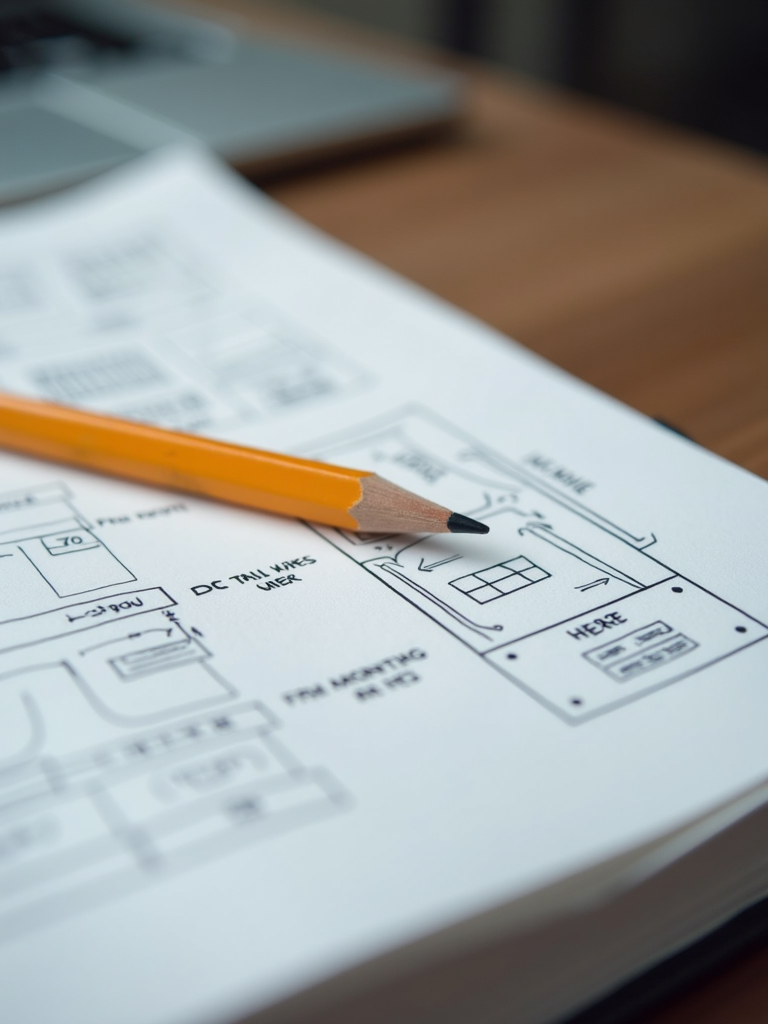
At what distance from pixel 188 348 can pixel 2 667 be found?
23 centimetres

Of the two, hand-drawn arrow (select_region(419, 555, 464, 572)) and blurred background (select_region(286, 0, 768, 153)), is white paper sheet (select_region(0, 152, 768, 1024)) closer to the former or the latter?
hand-drawn arrow (select_region(419, 555, 464, 572))

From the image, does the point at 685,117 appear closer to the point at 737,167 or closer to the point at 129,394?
the point at 737,167

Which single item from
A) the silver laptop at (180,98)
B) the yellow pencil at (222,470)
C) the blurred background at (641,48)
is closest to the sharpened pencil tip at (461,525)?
the yellow pencil at (222,470)

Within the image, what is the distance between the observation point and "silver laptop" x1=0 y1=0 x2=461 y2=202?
604mm

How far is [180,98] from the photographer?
26.3 inches

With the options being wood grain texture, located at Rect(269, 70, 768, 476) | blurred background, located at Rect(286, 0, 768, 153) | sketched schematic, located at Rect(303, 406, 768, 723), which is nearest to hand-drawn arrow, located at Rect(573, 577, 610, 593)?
sketched schematic, located at Rect(303, 406, 768, 723)

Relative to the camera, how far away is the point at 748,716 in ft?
0.85

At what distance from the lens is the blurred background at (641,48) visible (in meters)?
1.55

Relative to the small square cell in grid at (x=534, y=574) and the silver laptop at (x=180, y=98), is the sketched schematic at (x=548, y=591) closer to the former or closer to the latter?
the small square cell in grid at (x=534, y=574)

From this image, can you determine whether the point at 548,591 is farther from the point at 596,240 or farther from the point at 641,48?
the point at 641,48

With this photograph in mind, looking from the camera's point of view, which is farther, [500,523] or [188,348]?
[188,348]

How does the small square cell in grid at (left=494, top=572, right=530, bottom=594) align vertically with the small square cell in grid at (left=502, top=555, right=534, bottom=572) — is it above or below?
below

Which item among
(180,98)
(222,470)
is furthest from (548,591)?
(180,98)

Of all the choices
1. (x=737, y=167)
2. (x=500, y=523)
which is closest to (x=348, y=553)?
(x=500, y=523)
